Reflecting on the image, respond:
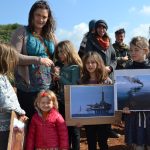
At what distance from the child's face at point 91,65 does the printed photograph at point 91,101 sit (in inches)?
12.3

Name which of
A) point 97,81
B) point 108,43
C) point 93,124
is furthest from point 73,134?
point 108,43

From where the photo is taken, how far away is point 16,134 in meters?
5.45

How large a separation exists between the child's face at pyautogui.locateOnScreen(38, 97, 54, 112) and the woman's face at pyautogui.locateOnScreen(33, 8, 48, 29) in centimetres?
103

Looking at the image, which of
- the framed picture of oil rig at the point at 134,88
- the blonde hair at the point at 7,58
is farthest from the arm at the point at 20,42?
the framed picture of oil rig at the point at 134,88

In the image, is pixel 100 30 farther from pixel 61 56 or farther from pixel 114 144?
pixel 114 144

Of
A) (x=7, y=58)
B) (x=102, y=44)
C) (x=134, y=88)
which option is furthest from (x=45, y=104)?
(x=102, y=44)

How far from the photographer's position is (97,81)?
6.29 m

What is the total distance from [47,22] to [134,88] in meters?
1.56

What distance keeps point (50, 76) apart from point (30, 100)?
45 cm

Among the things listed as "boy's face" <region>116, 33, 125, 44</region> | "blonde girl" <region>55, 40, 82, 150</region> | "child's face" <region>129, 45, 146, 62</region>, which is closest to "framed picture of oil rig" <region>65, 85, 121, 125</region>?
"blonde girl" <region>55, 40, 82, 150</region>

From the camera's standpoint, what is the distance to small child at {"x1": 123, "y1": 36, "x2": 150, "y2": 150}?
5.84 m

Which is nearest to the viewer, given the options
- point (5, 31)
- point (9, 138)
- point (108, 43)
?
point (9, 138)

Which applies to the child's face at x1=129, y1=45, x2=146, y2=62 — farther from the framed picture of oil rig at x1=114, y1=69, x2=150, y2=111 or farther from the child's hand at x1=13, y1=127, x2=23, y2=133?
the child's hand at x1=13, y1=127, x2=23, y2=133

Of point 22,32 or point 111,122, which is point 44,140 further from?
point 22,32
